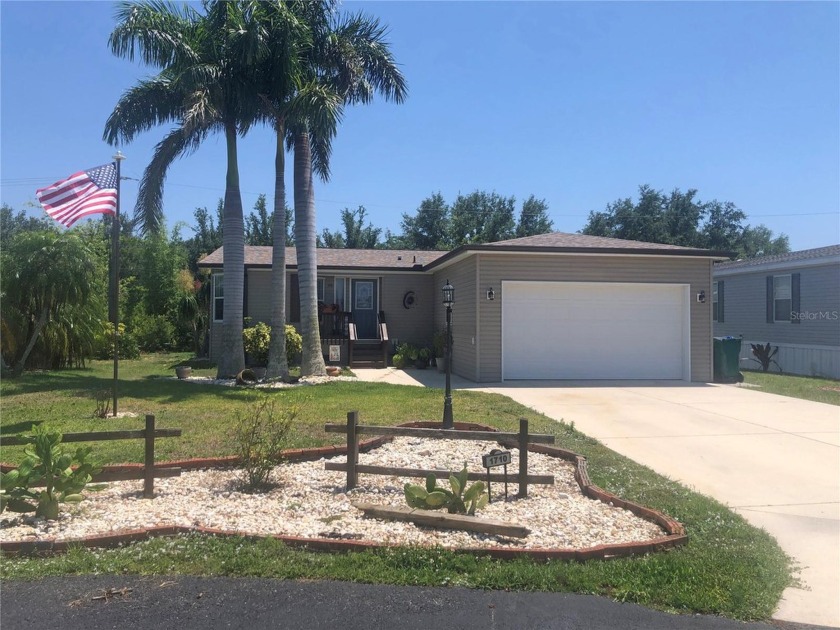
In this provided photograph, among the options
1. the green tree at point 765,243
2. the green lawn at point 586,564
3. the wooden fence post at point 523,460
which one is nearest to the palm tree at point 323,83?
the green lawn at point 586,564

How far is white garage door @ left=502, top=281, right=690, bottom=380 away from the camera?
14844 millimetres

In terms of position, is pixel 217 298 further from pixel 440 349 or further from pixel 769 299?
pixel 769 299

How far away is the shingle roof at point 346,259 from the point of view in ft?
63.3

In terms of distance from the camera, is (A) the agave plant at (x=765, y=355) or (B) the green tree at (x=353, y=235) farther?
(B) the green tree at (x=353, y=235)

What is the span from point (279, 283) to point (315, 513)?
31.1 ft

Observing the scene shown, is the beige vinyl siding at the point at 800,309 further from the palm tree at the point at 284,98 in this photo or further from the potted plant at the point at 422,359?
the palm tree at the point at 284,98

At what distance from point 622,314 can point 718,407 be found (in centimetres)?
428

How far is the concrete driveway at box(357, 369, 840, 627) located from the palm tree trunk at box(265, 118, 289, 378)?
330 centimetres

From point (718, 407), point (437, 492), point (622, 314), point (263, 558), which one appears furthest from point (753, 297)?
point (263, 558)

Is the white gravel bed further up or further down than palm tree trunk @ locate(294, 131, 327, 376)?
further down

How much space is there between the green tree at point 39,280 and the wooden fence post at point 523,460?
41.2ft

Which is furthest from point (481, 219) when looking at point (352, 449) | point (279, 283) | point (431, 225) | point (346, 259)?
point (352, 449)

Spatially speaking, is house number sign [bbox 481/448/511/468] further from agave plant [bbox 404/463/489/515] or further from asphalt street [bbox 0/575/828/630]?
asphalt street [bbox 0/575/828/630]

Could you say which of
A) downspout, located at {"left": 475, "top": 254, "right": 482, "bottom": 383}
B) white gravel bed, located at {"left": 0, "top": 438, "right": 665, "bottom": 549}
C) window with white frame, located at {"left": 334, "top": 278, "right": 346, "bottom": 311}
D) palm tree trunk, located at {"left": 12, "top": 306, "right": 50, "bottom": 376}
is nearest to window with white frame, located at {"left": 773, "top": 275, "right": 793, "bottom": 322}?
downspout, located at {"left": 475, "top": 254, "right": 482, "bottom": 383}
